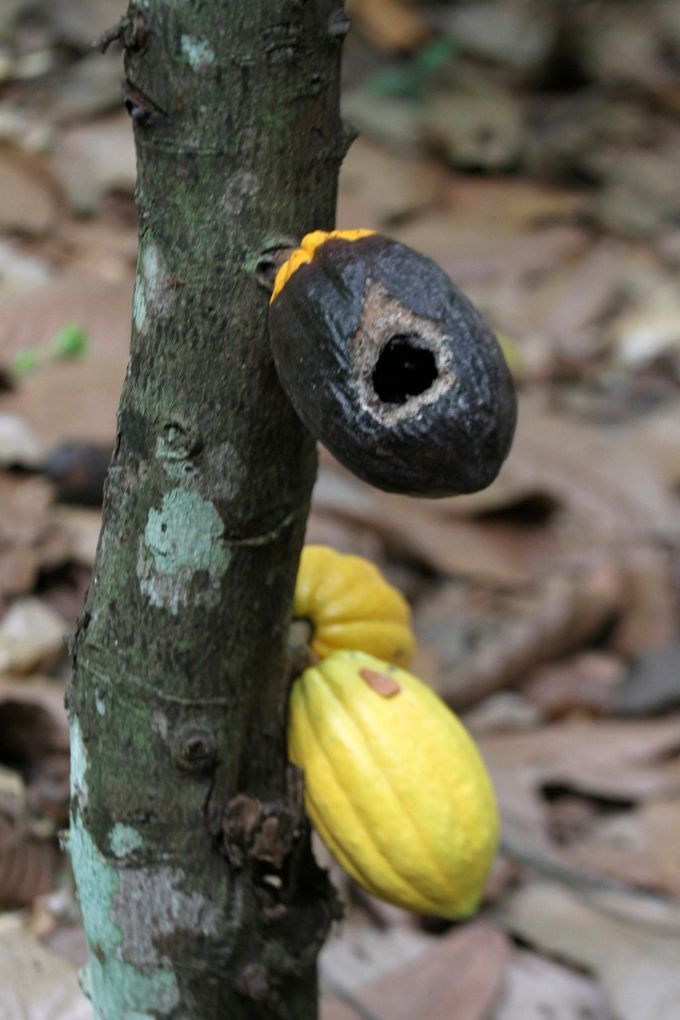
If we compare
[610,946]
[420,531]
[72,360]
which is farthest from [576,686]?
[72,360]

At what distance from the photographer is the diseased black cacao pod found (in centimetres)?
79

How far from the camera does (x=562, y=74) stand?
5.78 metres

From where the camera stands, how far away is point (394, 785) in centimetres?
106

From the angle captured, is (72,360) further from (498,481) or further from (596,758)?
(596,758)

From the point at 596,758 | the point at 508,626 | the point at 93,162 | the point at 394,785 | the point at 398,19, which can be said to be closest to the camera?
the point at 394,785

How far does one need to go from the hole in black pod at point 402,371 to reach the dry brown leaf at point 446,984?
115 cm

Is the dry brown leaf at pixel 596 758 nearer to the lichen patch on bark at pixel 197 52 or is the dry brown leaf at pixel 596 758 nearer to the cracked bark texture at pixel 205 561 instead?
the cracked bark texture at pixel 205 561

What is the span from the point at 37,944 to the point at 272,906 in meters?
0.65

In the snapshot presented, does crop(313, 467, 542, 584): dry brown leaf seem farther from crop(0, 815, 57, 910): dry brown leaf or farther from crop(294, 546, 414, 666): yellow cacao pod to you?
crop(294, 546, 414, 666): yellow cacao pod

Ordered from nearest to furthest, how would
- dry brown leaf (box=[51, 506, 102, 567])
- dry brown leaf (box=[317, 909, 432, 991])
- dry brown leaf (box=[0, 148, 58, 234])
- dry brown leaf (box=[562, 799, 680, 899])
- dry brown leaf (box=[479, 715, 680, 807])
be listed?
dry brown leaf (box=[317, 909, 432, 991]) < dry brown leaf (box=[562, 799, 680, 899]) < dry brown leaf (box=[479, 715, 680, 807]) < dry brown leaf (box=[51, 506, 102, 567]) < dry brown leaf (box=[0, 148, 58, 234])

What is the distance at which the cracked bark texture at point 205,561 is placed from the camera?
0.88m

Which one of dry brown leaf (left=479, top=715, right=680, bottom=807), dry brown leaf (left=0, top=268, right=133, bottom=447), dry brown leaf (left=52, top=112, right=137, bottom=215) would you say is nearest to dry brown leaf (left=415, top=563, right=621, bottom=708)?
dry brown leaf (left=479, top=715, right=680, bottom=807)

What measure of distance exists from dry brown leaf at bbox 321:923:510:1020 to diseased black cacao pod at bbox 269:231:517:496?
114 cm

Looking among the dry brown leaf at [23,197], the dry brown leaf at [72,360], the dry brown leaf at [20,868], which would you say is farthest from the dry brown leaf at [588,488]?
the dry brown leaf at [23,197]
